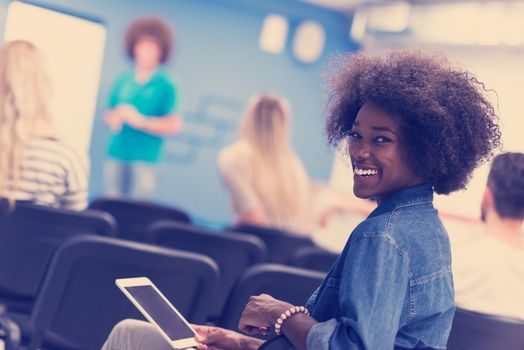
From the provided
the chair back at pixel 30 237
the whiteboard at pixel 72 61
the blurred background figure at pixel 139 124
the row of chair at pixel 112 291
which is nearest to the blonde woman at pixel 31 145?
the chair back at pixel 30 237

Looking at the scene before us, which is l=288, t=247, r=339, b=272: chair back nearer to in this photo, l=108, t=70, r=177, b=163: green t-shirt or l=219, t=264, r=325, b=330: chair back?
l=219, t=264, r=325, b=330: chair back

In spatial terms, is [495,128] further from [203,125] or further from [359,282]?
[203,125]

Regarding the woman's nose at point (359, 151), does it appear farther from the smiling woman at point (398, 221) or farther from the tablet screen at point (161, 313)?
the tablet screen at point (161, 313)

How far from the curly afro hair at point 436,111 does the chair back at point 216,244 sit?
1.43 meters

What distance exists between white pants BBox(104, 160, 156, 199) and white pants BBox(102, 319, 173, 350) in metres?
4.66

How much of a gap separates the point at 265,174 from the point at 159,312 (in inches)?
113

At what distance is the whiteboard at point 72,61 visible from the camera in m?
8.62

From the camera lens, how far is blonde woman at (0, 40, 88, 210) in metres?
3.37

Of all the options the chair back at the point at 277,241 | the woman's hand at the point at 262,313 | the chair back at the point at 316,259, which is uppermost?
the woman's hand at the point at 262,313

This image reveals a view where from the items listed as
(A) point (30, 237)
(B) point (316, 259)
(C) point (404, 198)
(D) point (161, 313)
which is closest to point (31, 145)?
(A) point (30, 237)

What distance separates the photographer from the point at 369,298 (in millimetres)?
1543

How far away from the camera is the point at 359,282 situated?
1.56m

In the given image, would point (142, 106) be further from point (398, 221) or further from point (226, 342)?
point (398, 221)

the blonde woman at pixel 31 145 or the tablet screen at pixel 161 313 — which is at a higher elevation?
the blonde woman at pixel 31 145
